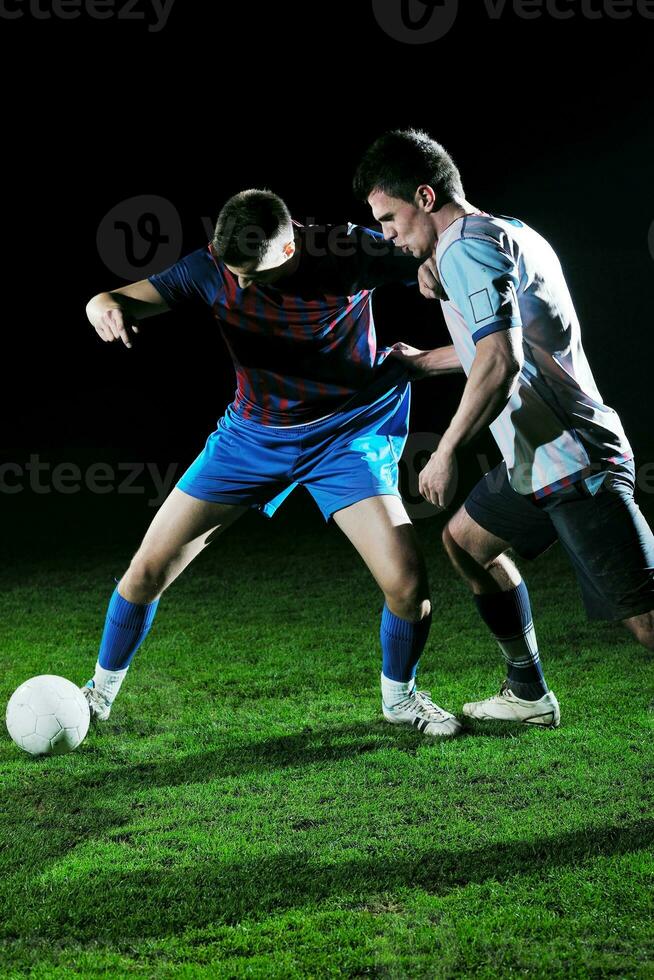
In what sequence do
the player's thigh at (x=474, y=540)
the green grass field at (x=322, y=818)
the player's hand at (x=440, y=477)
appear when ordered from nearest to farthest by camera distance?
the green grass field at (x=322, y=818) < the player's hand at (x=440, y=477) < the player's thigh at (x=474, y=540)

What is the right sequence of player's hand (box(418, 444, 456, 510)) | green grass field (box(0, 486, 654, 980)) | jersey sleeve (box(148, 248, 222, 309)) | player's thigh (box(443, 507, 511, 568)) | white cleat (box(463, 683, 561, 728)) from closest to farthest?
1. green grass field (box(0, 486, 654, 980))
2. player's hand (box(418, 444, 456, 510))
3. player's thigh (box(443, 507, 511, 568))
4. jersey sleeve (box(148, 248, 222, 309))
5. white cleat (box(463, 683, 561, 728))

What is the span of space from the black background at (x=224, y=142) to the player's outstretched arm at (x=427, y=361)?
6.80 meters

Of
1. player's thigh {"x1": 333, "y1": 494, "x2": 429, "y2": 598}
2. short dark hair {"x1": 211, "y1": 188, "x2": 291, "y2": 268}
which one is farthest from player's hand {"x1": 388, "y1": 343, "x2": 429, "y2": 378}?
short dark hair {"x1": 211, "y1": 188, "x2": 291, "y2": 268}

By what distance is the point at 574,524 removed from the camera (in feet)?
7.85

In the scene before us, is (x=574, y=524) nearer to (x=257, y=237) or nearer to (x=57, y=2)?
(x=257, y=237)

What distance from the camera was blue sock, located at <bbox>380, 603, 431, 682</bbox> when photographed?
3.09 metres

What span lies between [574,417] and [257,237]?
1.07 m

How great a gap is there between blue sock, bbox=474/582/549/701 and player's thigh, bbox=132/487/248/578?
0.84 m

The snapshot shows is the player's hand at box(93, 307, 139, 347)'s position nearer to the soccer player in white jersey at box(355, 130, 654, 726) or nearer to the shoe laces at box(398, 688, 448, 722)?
the soccer player in white jersey at box(355, 130, 654, 726)

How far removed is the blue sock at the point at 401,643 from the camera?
309 cm

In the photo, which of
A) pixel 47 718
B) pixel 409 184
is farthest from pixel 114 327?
pixel 47 718

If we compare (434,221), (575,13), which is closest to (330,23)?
(575,13)

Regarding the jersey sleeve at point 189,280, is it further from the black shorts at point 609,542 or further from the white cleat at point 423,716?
the white cleat at point 423,716

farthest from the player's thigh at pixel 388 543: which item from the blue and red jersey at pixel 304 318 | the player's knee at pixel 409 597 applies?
the blue and red jersey at pixel 304 318
